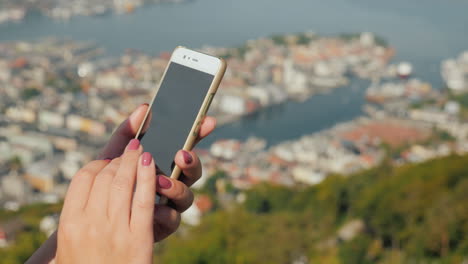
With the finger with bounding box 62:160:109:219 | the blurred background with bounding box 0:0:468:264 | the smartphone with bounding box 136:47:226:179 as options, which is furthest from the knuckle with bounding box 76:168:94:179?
the blurred background with bounding box 0:0:468:264

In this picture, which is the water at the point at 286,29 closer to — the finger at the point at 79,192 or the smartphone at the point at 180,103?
the smartphone at the point at 180,103

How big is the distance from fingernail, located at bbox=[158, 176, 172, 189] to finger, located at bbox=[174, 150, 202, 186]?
0.04 metres

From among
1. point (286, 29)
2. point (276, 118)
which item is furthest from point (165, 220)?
point (286, 29)

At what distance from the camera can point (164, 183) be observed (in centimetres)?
36

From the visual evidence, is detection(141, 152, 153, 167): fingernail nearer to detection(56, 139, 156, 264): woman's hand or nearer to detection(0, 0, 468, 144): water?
detection(56, 139, 156, 264): woman's hand

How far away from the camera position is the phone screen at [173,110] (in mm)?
451

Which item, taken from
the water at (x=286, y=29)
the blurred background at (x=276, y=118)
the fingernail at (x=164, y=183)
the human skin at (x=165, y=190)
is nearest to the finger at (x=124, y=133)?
the human skin at (x=165, y=190)

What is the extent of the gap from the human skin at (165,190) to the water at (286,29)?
8.89m

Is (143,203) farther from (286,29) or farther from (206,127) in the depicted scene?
(286,29)

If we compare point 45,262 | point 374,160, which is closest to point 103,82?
A: point 374,160

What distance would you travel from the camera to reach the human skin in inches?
15.0

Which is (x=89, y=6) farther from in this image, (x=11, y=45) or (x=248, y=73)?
(x=248, y=73)

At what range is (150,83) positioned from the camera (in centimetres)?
1174

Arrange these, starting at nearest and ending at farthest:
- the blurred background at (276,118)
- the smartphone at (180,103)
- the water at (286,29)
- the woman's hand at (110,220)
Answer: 1. the woman's hand at (110,220)
2. the smartphone at (180,103)
3. the blurred background at (276,118)
4. the water at (286,29)
